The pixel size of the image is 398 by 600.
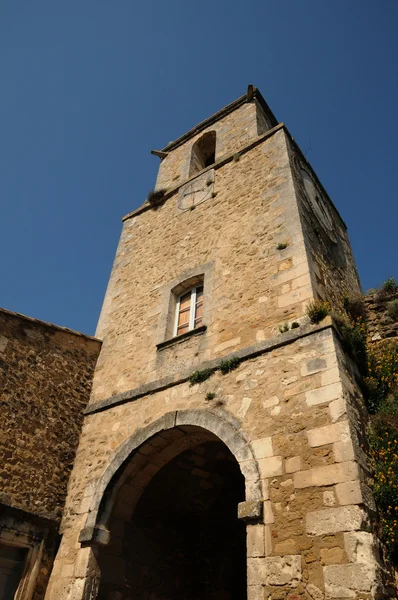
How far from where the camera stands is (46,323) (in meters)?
8.29

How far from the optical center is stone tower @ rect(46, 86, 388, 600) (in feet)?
15.1

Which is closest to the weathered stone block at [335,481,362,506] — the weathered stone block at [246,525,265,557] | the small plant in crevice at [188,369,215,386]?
the weathered stone block at [246,525,265,557]

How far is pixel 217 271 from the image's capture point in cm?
798

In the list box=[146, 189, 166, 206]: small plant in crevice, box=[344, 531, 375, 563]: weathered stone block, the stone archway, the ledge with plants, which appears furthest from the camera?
box=[146, 189, 166, 206]: small plant in crevice

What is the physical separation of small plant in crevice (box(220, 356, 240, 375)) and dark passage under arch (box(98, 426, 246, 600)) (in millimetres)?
917

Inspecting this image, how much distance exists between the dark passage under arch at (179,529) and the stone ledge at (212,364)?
78 centimetres

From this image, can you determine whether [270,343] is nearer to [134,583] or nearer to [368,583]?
[368,583]

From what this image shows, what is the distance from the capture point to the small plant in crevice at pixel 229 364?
630 cm

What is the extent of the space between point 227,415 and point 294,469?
1223 mm

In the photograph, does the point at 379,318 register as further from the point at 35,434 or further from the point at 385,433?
the point at 35,434

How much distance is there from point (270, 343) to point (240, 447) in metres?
1.37

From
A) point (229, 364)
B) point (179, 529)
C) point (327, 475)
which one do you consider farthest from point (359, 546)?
point (179, 529)

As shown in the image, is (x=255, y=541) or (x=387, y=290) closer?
(x=255, y=541)

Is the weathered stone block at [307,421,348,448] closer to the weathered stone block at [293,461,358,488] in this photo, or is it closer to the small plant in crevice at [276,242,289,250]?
the weathered stone block at [293,461,358,488]
